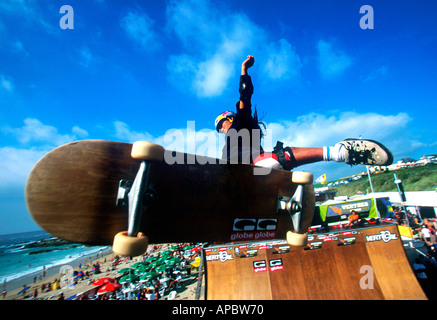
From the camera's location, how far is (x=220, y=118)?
361 cm

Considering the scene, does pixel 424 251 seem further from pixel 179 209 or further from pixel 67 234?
pixel 67 234

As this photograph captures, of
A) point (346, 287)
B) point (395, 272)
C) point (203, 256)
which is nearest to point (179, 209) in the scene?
point (203, 256)

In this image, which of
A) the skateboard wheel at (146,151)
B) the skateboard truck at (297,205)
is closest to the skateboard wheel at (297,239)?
the skateboard truck at (297,205)

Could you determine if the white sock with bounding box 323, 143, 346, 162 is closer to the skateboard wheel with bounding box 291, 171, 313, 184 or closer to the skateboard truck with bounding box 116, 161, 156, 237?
the skateboard wheel with bounding box 291, 171, 313, 184

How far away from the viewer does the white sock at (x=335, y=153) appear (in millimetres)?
2391

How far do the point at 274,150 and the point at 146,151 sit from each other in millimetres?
1858

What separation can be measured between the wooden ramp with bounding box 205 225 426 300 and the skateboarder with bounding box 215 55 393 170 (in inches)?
273

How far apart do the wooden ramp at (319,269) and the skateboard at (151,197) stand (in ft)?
23.7

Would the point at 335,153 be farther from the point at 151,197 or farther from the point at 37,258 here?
the point at 37,258

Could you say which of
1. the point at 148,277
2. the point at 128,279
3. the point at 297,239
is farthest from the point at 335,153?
the point at 128,279

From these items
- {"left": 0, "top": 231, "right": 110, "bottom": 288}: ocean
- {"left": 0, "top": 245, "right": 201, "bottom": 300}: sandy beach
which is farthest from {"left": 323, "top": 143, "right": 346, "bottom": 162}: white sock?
{"left": 0, "top": 231, "right": 110, "bottom": 288}: ocean

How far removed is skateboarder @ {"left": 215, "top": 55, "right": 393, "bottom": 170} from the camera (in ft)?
7.58

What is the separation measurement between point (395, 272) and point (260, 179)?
10483 millimetres

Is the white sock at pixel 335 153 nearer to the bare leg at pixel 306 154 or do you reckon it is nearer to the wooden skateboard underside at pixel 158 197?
the bare leg at pixel 306 154
